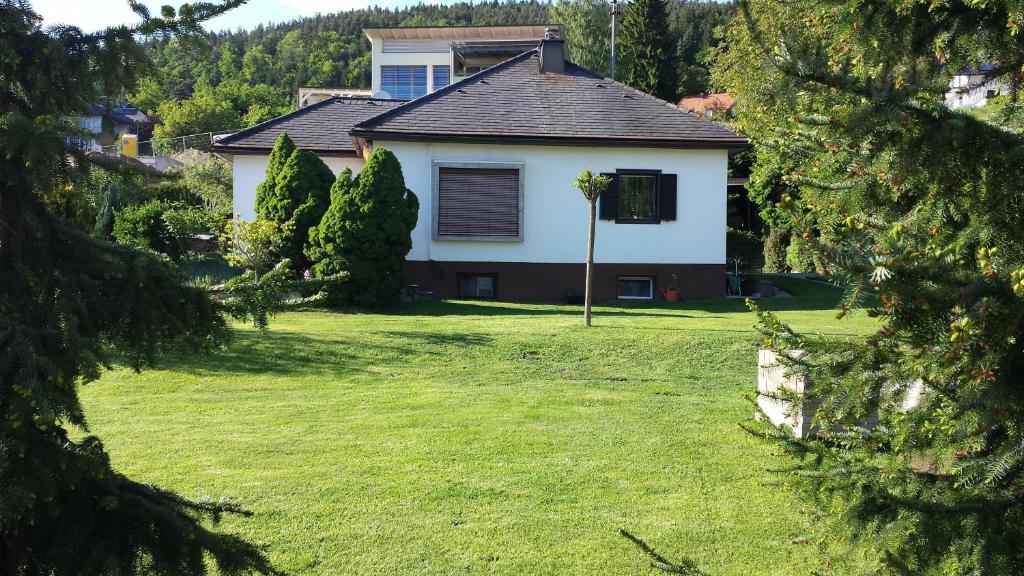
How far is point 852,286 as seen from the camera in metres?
2.24

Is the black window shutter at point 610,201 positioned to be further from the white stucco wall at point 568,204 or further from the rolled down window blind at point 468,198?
the rolled down window blind at point 468,198

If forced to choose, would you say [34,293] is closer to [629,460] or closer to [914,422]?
[914,422]

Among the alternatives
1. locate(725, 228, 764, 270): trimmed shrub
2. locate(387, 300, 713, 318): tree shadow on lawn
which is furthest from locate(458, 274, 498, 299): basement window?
locate(725, 228, 764, 270): trimmed shrub

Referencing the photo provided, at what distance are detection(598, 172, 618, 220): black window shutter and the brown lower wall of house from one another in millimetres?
1126

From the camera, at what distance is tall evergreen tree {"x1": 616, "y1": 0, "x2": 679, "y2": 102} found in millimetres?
58031

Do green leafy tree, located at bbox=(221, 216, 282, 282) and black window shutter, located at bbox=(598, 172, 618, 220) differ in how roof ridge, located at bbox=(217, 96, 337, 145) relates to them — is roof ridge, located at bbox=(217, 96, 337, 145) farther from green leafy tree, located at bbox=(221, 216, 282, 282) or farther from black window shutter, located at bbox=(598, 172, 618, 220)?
black window shutter, located at bbox=(598, 172, 618, 220)

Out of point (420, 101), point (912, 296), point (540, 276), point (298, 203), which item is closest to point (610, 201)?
point (540, 276)

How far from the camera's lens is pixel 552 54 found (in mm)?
23328

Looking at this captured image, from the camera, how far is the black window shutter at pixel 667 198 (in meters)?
20.7

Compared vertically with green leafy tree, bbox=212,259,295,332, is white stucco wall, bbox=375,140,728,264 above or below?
above

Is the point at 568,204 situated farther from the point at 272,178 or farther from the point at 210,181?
the point at 210,181

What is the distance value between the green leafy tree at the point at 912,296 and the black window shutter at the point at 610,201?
17130 mm

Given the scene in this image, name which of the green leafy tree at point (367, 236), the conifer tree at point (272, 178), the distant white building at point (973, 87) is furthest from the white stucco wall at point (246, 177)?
the distant white building at point (973, 87)

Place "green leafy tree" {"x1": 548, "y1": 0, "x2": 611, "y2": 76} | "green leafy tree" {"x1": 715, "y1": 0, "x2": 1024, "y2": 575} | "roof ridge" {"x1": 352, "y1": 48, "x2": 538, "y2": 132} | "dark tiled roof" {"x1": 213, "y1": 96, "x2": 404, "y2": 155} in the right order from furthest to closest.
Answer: "green leafy tree" {"x1": 548, "y1": 0, "x2": 611, "y2": 76}
"dark tiled roof" {"x1": 213, "y1": 96, "x2": 404, "y2": 155}
"roof ridge" {"x1": 352, "y1": 48, "x2": 538, "y2": 132}
"green leafy tree" {"x1": 715, "y1": 0, "x2": 1024, "y2": 575}
